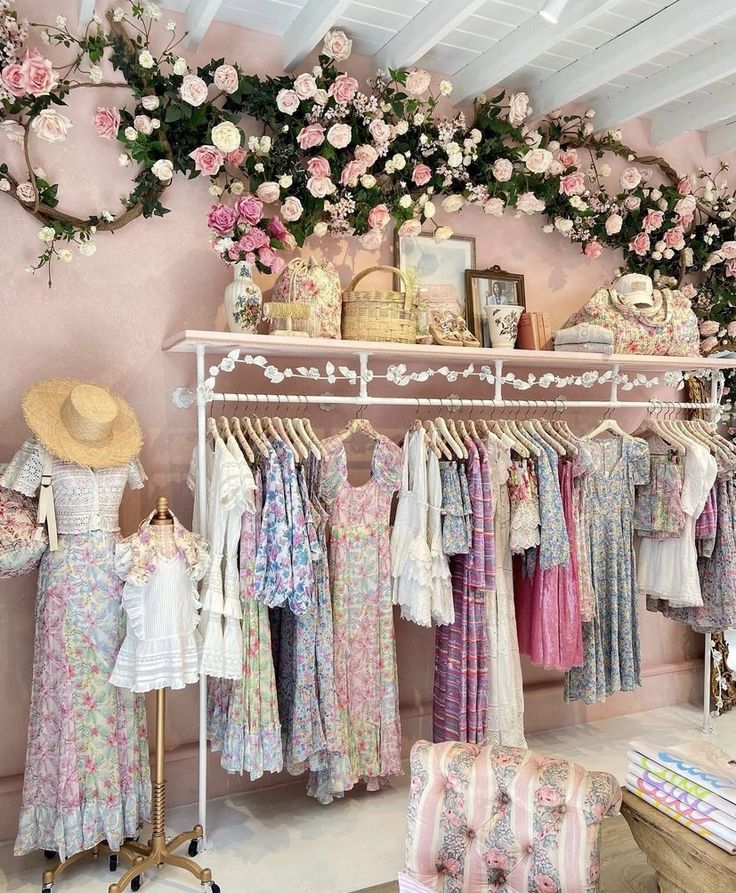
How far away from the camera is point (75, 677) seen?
97.0 inches

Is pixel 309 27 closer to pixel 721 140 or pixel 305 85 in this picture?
pixel 305 85

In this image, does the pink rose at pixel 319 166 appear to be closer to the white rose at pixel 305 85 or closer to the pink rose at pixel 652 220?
the white rose at pixel 305 85

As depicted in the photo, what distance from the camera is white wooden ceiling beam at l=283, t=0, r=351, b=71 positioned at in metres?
2.64

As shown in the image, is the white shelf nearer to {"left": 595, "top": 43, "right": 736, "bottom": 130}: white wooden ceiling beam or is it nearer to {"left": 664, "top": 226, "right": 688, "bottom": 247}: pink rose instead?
{"left": 664, "top": 226, "right": 688, "bottom": 247}: pink rose

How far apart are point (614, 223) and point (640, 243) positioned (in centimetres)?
23

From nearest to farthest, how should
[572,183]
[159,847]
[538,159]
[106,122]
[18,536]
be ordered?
1. [18,536]
2. [159,847]
3. [106,122]
4. [538,159]
5. [572,183]

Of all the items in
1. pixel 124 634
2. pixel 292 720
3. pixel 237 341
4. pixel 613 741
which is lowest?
pixel 613 741

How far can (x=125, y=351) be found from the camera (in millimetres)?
2895

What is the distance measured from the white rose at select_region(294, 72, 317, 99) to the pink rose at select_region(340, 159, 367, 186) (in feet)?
0.97

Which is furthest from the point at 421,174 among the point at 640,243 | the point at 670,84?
the point at 640,243

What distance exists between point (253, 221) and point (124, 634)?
1.53m

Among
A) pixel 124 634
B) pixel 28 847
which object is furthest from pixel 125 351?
pixel 28 847

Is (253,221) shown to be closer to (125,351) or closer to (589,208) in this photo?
(125,351)

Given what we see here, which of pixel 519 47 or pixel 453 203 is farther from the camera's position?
pixel 453 203
